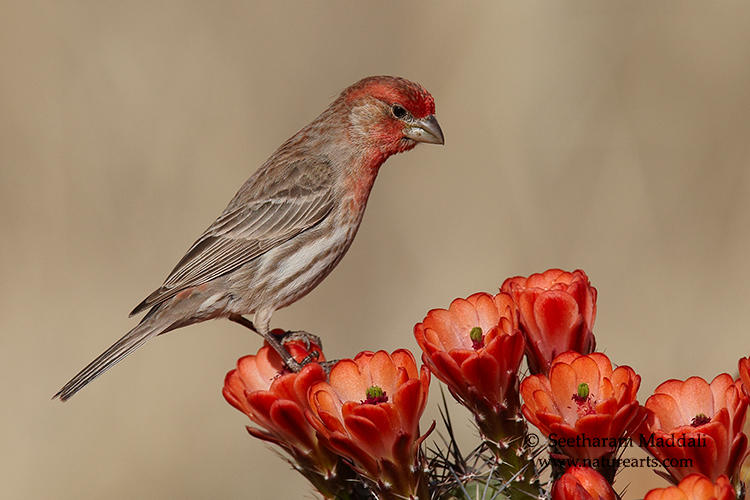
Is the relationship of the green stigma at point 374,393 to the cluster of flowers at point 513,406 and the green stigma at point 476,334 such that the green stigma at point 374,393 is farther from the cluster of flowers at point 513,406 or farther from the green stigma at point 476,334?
the green stigma at point 476,334

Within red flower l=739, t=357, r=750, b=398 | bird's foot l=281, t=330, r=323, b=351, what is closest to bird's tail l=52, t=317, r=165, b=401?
bird's foot l=281, t=330, r=323, b=351

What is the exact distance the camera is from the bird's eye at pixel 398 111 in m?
5.24

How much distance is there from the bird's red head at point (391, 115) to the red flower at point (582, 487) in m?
2.97

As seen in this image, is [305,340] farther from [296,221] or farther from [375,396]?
[375,396]

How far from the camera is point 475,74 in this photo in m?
8.27

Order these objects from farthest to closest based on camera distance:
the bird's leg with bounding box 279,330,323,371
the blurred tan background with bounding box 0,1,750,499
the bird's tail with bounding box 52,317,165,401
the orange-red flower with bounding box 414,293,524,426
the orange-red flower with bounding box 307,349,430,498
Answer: the blurred tan background with bounding box 0,1,750,499 < the bird's tail with bounding box 52,317,165,401 < the bird's leg with bounding box 279,330,323,371 < the orange-red flower with bounding box 414,293,524,426 < the orange-red flower with bounding box 307,349,430,498

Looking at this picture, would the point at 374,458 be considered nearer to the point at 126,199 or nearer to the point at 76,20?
the point at 126,199

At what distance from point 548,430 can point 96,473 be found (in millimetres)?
5501

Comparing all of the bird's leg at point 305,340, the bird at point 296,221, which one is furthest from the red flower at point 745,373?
the bird at point 296,221

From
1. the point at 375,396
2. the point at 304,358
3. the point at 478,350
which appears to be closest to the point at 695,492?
the point at 478,350

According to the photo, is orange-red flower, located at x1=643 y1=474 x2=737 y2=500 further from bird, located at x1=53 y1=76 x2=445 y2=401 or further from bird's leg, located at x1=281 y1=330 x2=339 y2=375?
bird, located at x1=53 y1=76 x2=445 y2=401

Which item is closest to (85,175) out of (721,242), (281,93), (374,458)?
(281,93)

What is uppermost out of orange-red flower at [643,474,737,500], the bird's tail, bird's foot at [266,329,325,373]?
the bird's tail

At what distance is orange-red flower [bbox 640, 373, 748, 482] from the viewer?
8.17 feet
